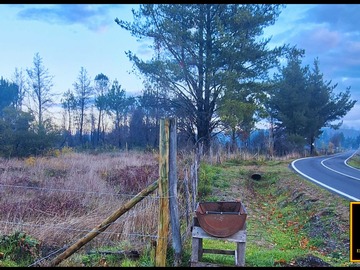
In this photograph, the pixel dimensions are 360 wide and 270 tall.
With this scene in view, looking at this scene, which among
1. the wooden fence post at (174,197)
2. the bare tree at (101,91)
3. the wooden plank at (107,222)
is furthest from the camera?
the bare tree at (101,91)

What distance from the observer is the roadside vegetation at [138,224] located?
14.8 feet

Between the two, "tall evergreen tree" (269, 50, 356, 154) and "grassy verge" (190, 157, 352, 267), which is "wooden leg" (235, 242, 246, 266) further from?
"tall evergreen tree" (269, 50, 356, 154)

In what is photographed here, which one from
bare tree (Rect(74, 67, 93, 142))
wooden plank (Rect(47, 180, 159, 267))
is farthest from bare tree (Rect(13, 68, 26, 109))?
wooden plank (Rect(47, 180, 159, 267))

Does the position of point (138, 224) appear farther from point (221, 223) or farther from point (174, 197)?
point (221, 223)

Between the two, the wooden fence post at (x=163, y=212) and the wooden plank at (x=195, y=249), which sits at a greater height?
the wooden fence post at (x=163, y=212)

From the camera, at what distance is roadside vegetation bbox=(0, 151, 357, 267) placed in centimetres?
450

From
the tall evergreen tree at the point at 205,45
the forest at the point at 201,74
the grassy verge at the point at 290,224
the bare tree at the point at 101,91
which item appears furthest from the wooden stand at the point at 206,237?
the bare tree at the point at 101,91

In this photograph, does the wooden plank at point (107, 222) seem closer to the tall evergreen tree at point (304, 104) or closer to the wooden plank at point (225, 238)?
the wooden plank at point (225, 238)

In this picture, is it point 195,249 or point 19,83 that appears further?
point 19,83

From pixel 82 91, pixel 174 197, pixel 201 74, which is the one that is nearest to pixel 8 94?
pixel 82 91

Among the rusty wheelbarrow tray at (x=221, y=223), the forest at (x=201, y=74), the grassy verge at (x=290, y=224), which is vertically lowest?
the grassy verge at (x=290, y=224)

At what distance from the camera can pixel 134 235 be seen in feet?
15.9

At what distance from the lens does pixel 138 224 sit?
522 cm

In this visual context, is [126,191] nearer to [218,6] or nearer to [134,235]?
[134,235]
